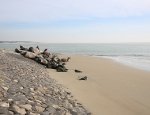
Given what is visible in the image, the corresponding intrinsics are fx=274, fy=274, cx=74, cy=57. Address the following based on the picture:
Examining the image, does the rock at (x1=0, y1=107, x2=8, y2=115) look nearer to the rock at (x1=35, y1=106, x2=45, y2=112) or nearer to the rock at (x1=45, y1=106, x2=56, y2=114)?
the rock at (x1=35, y1=106, x2=45, y2=112)

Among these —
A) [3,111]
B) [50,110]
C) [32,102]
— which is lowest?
[50,110]

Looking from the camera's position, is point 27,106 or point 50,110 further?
point 50,110

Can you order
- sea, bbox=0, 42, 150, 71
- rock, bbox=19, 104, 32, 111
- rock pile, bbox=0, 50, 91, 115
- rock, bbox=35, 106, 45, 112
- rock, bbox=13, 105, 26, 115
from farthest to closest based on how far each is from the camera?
1. sea, bbox=0, 42, 150, 71
2. rock, bbox=35, 106, 45, 112
3. rock, bbox=19, 104, 32, 111
4. rock pile, bbox=0, 50, 91, 115
5. rock, bbox=13, 105, 26, 115

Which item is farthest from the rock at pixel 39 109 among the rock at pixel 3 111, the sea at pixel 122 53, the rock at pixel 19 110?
the sea at pixel 122 53

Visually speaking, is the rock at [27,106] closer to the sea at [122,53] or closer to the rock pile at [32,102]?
the rock pile at [32,102]

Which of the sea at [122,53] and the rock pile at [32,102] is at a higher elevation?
the rock pile at [32,102]

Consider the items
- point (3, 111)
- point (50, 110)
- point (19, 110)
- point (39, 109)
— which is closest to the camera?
point (3, 111)

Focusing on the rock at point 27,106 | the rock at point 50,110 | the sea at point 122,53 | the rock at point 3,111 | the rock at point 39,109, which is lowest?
the sea at point 122,53

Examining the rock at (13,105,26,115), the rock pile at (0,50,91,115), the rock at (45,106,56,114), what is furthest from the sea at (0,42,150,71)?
the rock at (13,105,26,115)

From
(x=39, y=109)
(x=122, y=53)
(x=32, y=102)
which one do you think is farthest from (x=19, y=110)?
(x=122, y=53)

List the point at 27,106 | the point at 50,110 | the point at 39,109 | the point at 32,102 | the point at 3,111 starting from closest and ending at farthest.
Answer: the point at 3,111
the point at 27,106
the point at 39,109
the point at 50,110
the point at 32,102

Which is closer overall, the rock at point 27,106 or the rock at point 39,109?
the rock at point 27,106

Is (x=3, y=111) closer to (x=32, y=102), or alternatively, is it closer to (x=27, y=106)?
(x=27, y=106)

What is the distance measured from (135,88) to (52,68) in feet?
21.6
